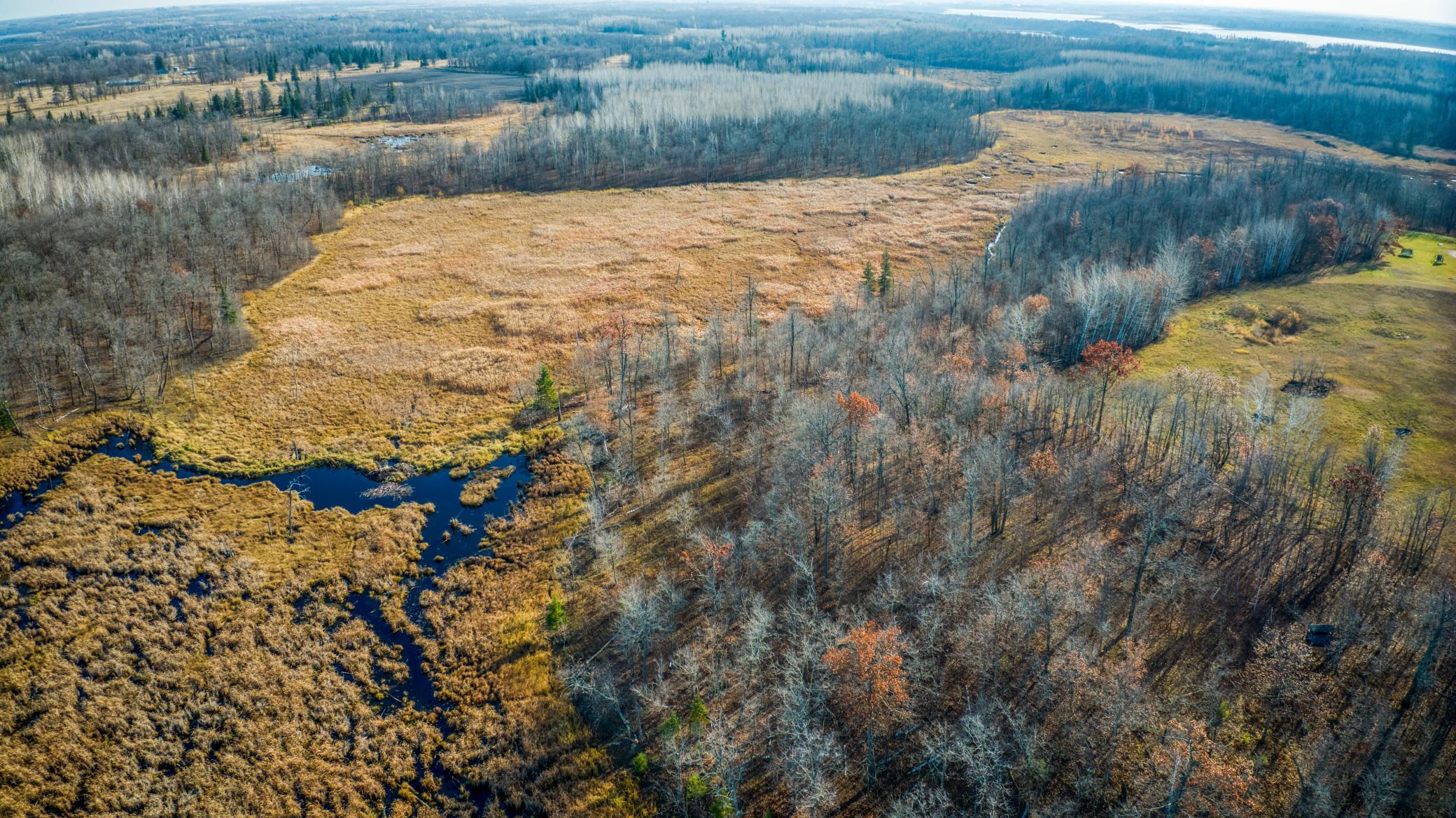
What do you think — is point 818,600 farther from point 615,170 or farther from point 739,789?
point 615,170

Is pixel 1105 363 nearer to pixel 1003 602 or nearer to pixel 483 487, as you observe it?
pixel 1003 602

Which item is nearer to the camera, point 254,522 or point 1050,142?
point 254,522

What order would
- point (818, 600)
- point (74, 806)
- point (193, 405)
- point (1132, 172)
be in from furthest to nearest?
point (1132, 172), point (193, 405), point (818, 600), point (74, 806)

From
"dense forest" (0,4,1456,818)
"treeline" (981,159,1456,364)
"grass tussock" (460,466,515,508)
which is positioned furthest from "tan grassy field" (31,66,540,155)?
"grass tussock" (460,466,515,508)

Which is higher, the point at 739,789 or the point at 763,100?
the point at 763,100

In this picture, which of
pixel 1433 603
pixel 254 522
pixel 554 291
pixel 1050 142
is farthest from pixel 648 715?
pixel 1050 142

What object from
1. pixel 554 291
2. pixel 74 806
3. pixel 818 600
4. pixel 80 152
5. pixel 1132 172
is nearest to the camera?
pixel 74 806

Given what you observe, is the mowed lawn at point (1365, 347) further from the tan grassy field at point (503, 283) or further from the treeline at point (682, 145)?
the treeline at point (682, 145)
